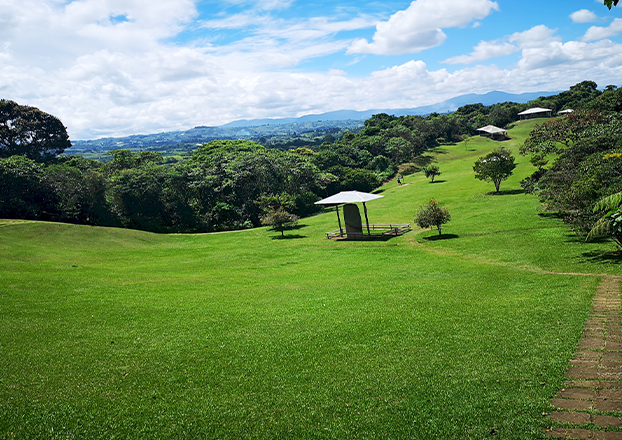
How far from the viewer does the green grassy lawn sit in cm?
669

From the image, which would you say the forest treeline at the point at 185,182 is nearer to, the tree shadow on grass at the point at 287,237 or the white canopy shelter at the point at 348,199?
the tree shadow on grass at the point at 287,237

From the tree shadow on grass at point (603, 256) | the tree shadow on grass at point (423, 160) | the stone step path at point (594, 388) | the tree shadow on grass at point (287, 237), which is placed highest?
the tree shadow on grass at point (423, 160)

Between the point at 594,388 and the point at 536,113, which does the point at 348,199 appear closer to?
the point at 594,388

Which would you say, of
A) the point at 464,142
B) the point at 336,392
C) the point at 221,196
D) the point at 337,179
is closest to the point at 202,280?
the point at 336,392

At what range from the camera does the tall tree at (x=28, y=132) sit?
220ft

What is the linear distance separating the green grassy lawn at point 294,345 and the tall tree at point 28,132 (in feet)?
198

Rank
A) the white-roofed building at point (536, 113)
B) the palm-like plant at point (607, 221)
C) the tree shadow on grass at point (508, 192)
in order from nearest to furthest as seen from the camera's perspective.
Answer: the palm-like plant at point (607, 221), the tree shadow on grass at point (508, 192), the white-roofed building at point (536, 113)

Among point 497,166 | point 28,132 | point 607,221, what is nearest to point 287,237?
point 497,166

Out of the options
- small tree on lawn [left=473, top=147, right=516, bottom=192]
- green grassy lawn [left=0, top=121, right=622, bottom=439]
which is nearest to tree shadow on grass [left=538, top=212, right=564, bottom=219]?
green grassy lawn [left=0, top=121, right=622, bottom=439]

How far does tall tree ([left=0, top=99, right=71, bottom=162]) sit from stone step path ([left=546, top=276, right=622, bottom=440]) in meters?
84.4

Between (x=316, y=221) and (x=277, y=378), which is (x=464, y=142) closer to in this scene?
(x=316, y=221)

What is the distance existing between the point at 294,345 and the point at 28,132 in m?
83.0

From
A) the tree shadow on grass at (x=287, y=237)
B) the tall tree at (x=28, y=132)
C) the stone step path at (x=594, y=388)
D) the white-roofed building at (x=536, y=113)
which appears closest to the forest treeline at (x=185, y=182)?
the tall tree at (x=28, y=132)

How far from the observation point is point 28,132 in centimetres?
7031
